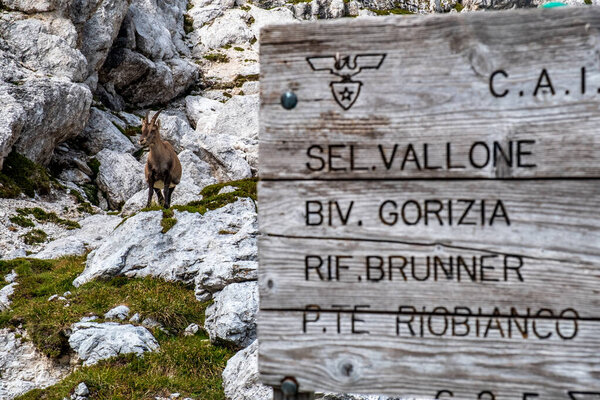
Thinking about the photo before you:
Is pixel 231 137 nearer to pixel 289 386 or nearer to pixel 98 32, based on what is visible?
pixel 98 32

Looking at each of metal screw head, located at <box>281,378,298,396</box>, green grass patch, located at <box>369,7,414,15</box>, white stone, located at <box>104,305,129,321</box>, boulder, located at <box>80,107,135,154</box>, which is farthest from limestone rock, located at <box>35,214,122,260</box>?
green grass patch, located at <box>369,7,414,15</box>

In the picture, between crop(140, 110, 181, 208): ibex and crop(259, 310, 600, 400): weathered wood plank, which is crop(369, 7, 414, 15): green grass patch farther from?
crop(259, 310, 600, 400): weathered wood plank

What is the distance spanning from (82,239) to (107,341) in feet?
28.2

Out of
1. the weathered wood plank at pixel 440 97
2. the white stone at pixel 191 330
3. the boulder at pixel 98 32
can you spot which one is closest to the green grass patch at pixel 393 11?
the boulder at pixel 98 32

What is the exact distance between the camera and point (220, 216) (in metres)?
12.5

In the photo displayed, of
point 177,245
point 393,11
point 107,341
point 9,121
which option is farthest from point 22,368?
point 393,11

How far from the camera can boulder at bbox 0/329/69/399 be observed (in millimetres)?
7746

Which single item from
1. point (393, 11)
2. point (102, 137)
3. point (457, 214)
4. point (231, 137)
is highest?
point (393, 11)

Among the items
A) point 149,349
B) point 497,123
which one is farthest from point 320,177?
point 149,349

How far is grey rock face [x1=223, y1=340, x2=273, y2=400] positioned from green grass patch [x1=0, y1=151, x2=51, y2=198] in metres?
16.7

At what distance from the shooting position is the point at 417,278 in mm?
2586

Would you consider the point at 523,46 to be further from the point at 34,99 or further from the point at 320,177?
the point at 34,99

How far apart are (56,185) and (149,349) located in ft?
59.1

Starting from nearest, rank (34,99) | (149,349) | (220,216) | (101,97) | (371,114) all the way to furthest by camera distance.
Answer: (371,114) < (149,349) < (220,216) < (34,99) < (101,97)
